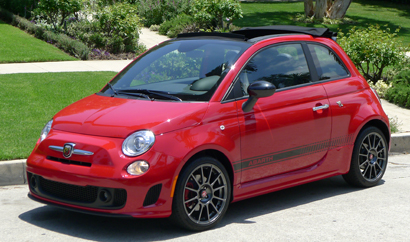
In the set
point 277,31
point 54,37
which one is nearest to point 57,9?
point 54,37

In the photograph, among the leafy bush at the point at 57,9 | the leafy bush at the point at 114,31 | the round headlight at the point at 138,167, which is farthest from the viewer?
the leafy bush at the point at 57,9

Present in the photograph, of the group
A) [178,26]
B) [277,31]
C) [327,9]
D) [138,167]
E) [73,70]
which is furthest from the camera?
[327,9]

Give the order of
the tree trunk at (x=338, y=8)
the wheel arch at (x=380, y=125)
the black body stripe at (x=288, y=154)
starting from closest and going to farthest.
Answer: the black body stripe at (x=288, y=154)
the wheel arch at (x=380, y=125)
the tree trunk at (x=338, y=8)

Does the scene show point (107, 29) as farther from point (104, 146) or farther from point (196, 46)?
point (104, 146)

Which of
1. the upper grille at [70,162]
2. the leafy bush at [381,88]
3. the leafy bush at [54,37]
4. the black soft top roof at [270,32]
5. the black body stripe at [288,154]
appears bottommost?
the leafy bush at [381,88]

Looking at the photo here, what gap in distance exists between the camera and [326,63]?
5984 mm

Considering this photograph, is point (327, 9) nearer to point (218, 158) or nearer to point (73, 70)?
point (73, 70)

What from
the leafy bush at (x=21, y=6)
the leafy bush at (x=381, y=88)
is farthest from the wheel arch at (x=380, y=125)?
the leafy bush at (x=21, y=6)

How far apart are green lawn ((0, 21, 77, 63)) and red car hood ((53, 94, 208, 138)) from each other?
930 cm

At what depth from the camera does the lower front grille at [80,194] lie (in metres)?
4.40

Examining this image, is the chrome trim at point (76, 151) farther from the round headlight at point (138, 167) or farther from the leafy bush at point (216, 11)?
the leafy bush at point (216, 11)

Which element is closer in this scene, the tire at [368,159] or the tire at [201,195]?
the tire at [201,195]

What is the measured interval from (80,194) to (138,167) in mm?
597

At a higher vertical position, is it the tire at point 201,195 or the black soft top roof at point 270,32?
the black soft top roof at point 270,32
